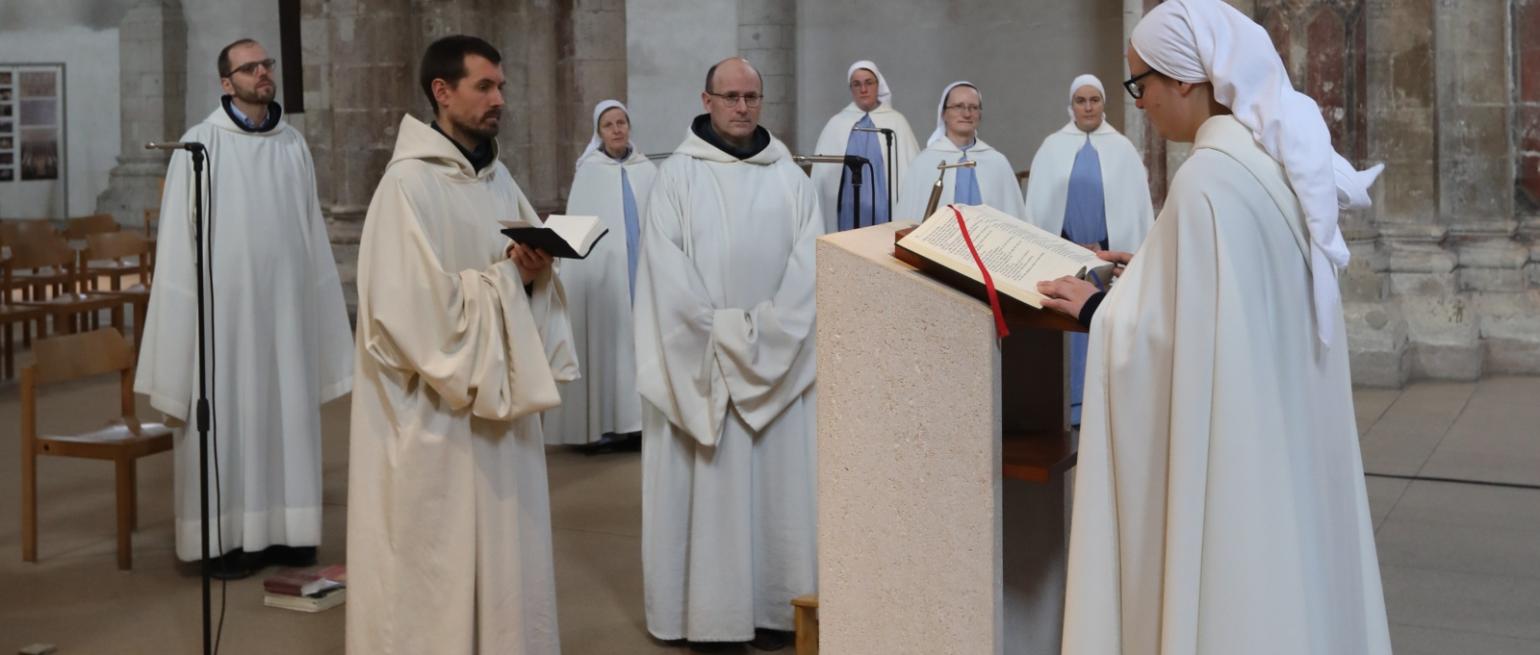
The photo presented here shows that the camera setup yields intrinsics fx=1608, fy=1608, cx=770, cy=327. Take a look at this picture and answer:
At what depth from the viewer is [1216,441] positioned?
8.90ft

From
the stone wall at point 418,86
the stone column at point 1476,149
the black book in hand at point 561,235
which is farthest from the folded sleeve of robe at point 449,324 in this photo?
the stone wall at point 418,86

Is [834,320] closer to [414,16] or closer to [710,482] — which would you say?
[710,482]

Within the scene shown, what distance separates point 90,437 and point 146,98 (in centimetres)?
1259

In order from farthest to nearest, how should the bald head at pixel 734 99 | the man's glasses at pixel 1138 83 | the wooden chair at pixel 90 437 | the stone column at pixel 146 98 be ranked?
the stone column at pixel 146 98, the wooden chair at pixel 90 437, the bald head at pixel 734 99, the man's glasses at pixel 1138 83

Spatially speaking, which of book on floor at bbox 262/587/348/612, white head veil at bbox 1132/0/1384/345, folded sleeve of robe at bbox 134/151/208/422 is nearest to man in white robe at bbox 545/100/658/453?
folded sleeve of robe at bbox 134/151/208/422

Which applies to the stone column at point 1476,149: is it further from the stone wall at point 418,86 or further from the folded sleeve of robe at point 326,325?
the folded sleeve of robe at point 326,325

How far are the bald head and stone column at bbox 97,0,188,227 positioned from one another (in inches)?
545

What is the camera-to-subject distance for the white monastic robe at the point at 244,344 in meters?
5.92

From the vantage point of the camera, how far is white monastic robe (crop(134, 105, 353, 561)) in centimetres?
592

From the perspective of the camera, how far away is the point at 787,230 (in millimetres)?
5094

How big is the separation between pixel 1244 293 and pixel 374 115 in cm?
1022

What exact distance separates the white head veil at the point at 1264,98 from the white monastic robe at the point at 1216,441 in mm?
40

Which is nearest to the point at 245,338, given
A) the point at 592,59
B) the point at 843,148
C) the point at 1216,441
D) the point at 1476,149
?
the point at 1216,441

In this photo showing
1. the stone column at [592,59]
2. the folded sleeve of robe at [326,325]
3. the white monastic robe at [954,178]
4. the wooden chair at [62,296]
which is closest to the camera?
the folded sleeve of robe at [326,325]
